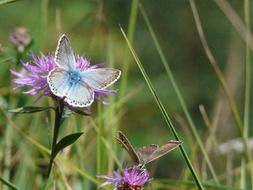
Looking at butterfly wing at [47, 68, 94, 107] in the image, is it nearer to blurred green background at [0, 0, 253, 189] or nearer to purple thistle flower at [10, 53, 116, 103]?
purple thistle flower at [10, 53, 116, 103]

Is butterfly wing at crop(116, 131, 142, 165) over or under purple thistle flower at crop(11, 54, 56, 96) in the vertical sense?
under

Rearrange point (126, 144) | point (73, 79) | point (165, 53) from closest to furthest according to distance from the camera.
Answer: point (126, 144)
point (73, 79)
point (165, 53)

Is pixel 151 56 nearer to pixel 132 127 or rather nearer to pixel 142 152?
pixel 132 127

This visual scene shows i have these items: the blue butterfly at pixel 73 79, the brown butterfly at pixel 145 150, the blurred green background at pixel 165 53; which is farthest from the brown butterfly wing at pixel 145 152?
the blurred green background at pixel 165 53

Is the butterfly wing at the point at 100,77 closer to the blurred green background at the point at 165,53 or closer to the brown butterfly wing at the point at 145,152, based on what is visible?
the brown butterfly wing at the point at 145,152

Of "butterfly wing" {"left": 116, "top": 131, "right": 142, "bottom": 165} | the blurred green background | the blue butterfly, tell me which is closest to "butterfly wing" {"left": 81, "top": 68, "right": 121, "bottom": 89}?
the blue butterfly

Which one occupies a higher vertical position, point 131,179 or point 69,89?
point 69,89

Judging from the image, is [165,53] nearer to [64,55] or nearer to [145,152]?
[64,55]

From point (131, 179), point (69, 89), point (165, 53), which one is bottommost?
point (165, 53)

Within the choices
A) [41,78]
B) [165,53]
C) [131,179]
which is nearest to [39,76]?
[41,78]
